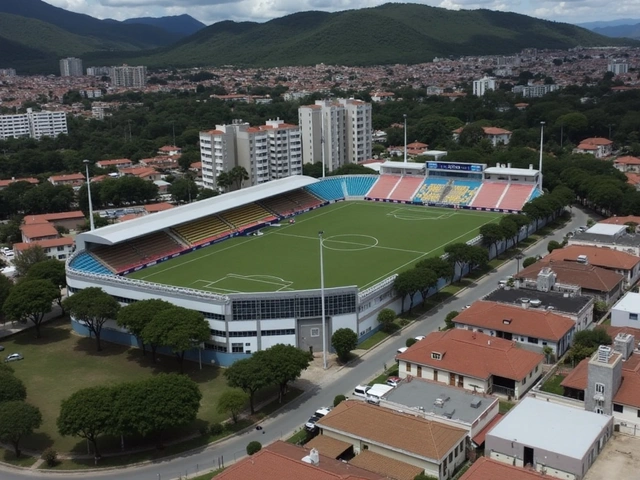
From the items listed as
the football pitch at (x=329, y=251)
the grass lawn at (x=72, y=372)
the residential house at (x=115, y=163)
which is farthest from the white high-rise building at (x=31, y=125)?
the grass lawn at (x=72, y=372)

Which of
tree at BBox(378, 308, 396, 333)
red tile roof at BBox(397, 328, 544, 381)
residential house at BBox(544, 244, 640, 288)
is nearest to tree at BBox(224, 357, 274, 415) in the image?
red tile roof at BBox(397, 328, 544, 381)

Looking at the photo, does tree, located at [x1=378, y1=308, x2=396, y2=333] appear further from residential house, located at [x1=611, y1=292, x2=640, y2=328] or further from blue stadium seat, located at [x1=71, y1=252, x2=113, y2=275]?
blue stadium seat, located at [x1=71, y1=252, x2=113, y2=275]

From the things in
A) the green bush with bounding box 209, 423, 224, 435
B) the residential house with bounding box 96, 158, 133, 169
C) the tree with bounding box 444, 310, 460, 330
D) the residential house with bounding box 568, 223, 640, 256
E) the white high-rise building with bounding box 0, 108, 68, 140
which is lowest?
the green bush with bounding box 209, 423, 224, 435

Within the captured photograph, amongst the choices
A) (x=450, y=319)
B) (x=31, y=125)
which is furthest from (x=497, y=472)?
(x=31, y=125)

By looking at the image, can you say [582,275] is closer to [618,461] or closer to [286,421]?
[618,461]

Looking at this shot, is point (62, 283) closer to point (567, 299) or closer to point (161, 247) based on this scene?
point (161, 247)

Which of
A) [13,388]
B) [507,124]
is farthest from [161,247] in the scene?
[507,124]
